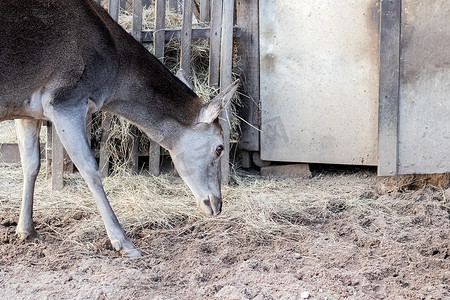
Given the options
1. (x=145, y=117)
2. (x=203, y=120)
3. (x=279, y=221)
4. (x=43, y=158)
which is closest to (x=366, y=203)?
(x=279, y=221)

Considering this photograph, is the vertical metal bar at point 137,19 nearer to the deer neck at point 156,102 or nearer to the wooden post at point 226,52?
the wooden post at point 226,52

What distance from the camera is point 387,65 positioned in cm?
664

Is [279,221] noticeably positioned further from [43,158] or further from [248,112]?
[43,158]

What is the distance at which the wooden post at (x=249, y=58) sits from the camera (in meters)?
7.32

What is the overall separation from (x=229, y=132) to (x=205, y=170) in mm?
1448

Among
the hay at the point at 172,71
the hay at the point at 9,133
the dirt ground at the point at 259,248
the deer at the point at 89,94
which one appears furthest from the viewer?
the hay at the point at 9,133

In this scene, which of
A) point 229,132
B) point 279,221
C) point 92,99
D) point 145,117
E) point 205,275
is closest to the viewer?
point 205,275

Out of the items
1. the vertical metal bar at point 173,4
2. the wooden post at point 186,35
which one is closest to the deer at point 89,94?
the wooden post at point 186,35

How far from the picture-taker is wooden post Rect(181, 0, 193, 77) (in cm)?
686

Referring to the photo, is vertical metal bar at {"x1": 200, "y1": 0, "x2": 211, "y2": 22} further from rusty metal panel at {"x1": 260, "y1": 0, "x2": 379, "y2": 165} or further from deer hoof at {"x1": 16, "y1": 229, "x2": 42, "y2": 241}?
deer hoof at {"x1": 16, "y1": 229, "x2": 42, "y2": 241}

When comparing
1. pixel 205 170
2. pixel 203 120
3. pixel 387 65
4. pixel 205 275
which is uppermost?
pixel 387 65

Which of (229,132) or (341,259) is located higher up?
(229,132)

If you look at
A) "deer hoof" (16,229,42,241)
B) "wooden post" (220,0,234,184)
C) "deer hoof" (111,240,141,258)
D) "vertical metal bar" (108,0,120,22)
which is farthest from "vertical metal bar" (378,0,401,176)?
"deer hoof" (16,229,42,241)

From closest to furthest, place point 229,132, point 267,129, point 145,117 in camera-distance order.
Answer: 1. point 145,117
2. point 229,132
3. point 267,129
